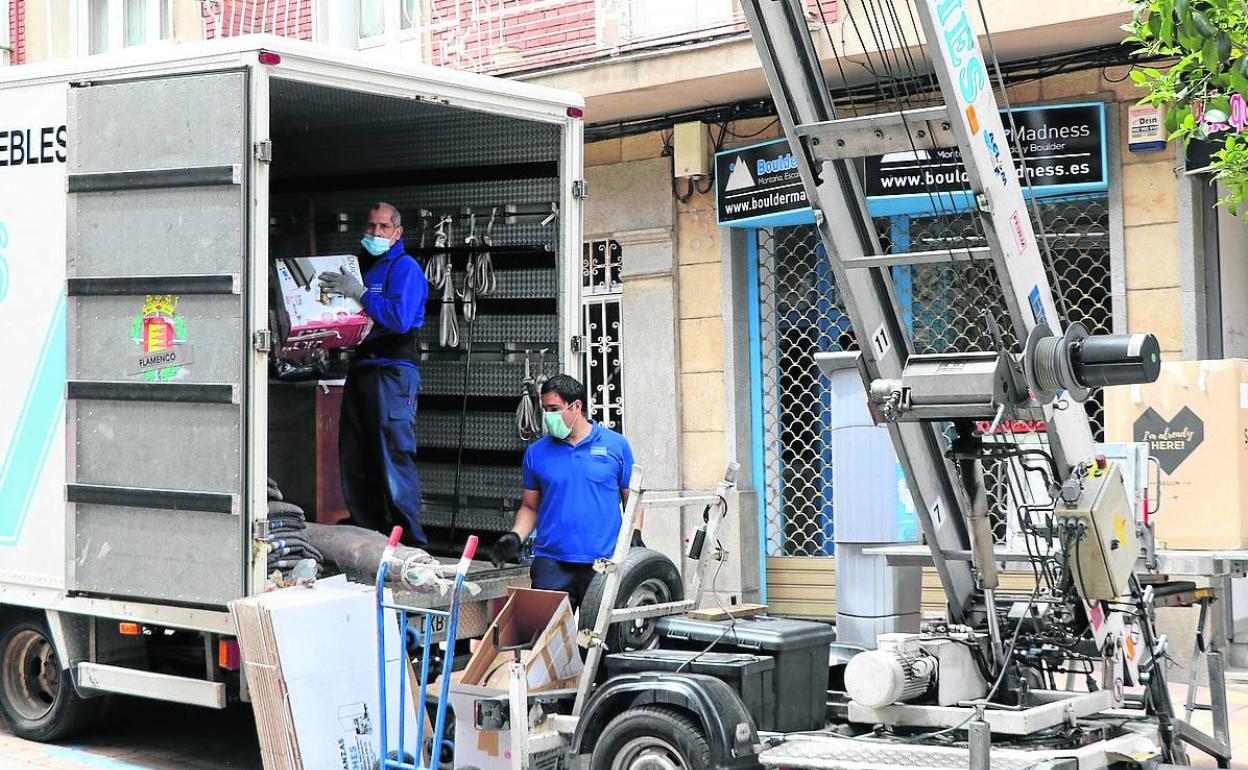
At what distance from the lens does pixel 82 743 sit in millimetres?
8391

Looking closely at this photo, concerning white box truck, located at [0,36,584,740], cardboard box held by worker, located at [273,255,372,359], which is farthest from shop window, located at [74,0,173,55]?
cardboard box held by worker, located at [273,255,372,359]

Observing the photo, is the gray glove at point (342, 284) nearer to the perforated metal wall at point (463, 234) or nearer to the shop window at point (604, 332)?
the perforated metal wall at point (463, 234)

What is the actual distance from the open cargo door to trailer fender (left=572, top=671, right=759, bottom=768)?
1790mm

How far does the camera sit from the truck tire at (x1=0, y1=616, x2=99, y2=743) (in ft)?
26.9

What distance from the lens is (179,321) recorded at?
7207 mm

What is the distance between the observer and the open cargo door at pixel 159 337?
Answer: 7016mm

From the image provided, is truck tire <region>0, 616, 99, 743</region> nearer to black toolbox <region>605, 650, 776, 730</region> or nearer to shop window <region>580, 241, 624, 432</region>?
black toolbox <region>605, 650, 776, 730</region>

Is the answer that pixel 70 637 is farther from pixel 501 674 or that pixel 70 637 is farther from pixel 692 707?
pixel 692 707

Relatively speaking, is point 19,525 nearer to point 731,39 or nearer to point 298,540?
point 298,540

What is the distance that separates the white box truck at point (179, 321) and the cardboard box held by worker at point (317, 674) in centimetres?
41

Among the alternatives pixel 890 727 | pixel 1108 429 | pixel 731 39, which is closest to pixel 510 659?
pixel 890 727

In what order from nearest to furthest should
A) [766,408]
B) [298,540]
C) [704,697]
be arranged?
[704,697], [298,540], [766,408]

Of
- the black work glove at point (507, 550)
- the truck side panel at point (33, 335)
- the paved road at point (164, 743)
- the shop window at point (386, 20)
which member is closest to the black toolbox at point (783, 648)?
the black work glove at point (507, 550)

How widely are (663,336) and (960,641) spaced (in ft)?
23.2
